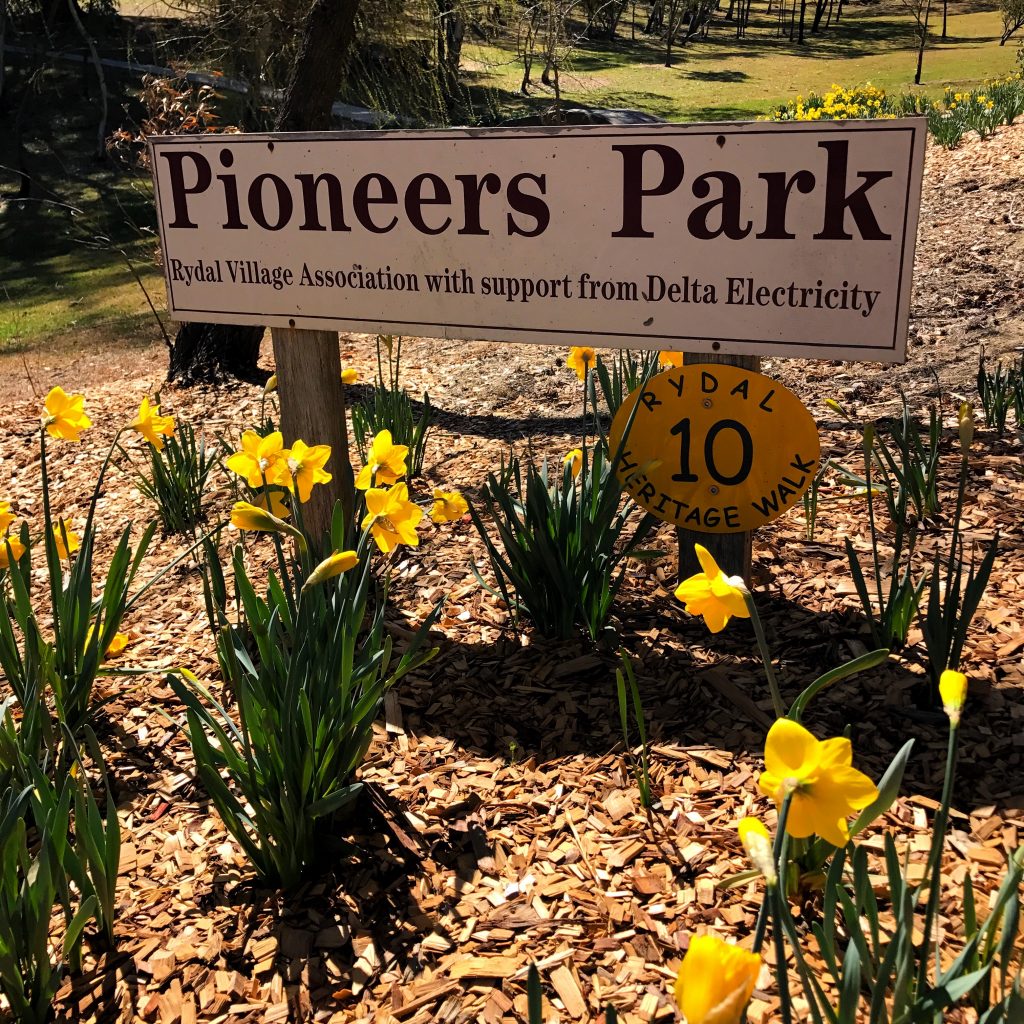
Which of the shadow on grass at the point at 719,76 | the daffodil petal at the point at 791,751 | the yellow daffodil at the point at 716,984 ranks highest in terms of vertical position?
the daffodil petal at the point at 791,751

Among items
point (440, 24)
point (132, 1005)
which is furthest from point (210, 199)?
point (440, 24)

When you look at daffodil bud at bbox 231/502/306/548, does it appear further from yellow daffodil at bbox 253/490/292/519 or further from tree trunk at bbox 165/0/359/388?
tree trunk at bbox 165/0/359/388

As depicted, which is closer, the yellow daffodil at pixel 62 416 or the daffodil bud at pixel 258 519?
the daffodil bud at pixel 258 519

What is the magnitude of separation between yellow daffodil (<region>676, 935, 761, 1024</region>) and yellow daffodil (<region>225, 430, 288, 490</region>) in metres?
1.55

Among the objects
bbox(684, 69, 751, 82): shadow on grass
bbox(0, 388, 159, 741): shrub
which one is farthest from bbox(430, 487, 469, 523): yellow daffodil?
bbox(684, 69, 751, 82): shadow on grass

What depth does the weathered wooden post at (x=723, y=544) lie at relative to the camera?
7.79 feet

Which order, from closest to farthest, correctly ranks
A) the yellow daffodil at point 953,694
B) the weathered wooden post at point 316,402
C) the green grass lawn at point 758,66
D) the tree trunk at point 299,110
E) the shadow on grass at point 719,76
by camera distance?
the yellow daffodil at point 953,694 → the weathered wooden post at point 316,402 → the tree trunk at point 299,110 → the green grass lawn at point 758,66 → the shadow on grass at point 719,76

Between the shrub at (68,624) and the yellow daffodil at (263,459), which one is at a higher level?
the yellow daffodil at (263,459)

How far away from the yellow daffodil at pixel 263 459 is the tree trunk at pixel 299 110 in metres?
3.20

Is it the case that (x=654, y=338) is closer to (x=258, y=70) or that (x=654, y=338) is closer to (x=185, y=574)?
(x=185, y=574)

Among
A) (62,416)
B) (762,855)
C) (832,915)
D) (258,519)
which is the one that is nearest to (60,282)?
(62,416)

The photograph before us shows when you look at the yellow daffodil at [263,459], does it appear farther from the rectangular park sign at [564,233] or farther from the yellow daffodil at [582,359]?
the yellow daffodil at [582,359]

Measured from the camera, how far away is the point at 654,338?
2.35 metres

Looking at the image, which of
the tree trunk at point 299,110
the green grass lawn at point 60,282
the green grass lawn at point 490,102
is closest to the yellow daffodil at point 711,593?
the tree trunk at point 299,110
